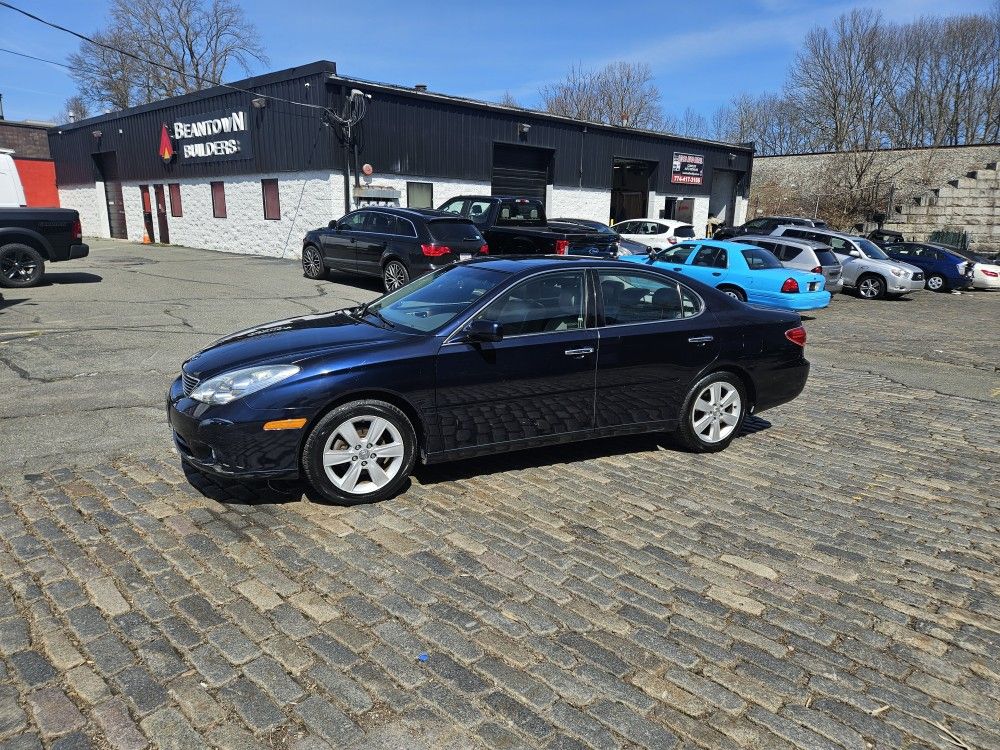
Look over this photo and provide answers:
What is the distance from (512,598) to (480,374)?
1644 mm

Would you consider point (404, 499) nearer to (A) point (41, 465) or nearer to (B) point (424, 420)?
(B) point (424, 420)

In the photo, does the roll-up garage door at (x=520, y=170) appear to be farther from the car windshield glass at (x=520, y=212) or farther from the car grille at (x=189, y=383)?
the car grille at (x=189, y=383)

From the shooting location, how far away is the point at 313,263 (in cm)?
1581

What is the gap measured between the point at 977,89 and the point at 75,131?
52776 mm

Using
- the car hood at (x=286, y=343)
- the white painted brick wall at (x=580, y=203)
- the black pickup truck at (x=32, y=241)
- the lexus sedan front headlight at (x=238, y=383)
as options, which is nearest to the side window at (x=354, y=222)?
the black pickup truck at (x=32, y=241)

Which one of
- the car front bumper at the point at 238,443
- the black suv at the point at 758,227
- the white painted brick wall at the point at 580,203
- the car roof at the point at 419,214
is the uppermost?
the white painted brick wall at the point at 580,203

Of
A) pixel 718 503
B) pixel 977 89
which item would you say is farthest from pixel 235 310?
pixel 977 89

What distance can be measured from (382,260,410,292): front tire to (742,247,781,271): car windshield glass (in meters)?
6.75

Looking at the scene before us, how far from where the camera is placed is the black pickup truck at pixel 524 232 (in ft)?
49.2

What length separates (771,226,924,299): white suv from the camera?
1766 centimetres

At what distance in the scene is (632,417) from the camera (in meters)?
5.23

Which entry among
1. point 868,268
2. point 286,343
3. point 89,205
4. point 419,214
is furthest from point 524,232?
point 89,205

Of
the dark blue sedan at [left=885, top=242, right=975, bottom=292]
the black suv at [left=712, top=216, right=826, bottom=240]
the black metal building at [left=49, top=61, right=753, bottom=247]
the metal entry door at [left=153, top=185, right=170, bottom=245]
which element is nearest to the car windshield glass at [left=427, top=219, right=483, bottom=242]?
the black metal building at [left=49, top=61, right=753, bottom=247]

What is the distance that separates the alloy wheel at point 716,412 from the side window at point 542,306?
4.26 feet
